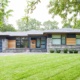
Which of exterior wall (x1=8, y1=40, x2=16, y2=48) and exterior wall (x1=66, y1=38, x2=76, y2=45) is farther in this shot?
exterior wall (x1=8, y1=40, x2=16, y2=48)

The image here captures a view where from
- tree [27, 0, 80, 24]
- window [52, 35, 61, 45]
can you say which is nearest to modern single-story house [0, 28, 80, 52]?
window [52, 35, 61, 45]

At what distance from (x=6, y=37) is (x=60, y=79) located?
27.6 metres

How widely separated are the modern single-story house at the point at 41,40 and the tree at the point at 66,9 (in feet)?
61.6

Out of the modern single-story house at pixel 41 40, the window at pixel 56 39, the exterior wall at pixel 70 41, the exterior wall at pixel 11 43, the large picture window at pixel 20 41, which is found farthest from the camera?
the large picture window at pixel 20 41

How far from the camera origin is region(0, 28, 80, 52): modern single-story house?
104ft

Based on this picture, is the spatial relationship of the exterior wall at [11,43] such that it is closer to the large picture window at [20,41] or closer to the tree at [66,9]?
the large picture window at [20,41]

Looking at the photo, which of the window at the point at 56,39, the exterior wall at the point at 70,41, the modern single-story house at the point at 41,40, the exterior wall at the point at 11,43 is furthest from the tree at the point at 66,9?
the exterior wall at the point at 11,43

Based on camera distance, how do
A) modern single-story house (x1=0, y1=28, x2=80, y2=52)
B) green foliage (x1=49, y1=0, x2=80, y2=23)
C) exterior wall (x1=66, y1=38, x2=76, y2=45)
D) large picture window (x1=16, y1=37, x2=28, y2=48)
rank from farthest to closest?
large picture window (x1=16, y1=37, x2=28, y2=48)
exterior wall (x1=66, y1=38, x2=76, y2=45)
modern single-story house (x1=0, y1=28, x2=80, y2=52)
green foliage (x1=49, y1=0, x2=80, y2=23)

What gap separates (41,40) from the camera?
3572 cm

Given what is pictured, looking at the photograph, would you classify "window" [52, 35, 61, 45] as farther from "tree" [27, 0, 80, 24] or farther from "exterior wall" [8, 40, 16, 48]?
"tree" [27, 0, 80, 24]

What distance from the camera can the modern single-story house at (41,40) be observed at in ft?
104

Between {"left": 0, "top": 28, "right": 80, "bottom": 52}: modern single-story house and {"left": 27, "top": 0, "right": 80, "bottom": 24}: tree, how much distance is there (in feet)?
61.6

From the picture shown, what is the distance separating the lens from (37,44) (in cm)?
3634

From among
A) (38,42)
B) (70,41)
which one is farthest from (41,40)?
(70,41)
